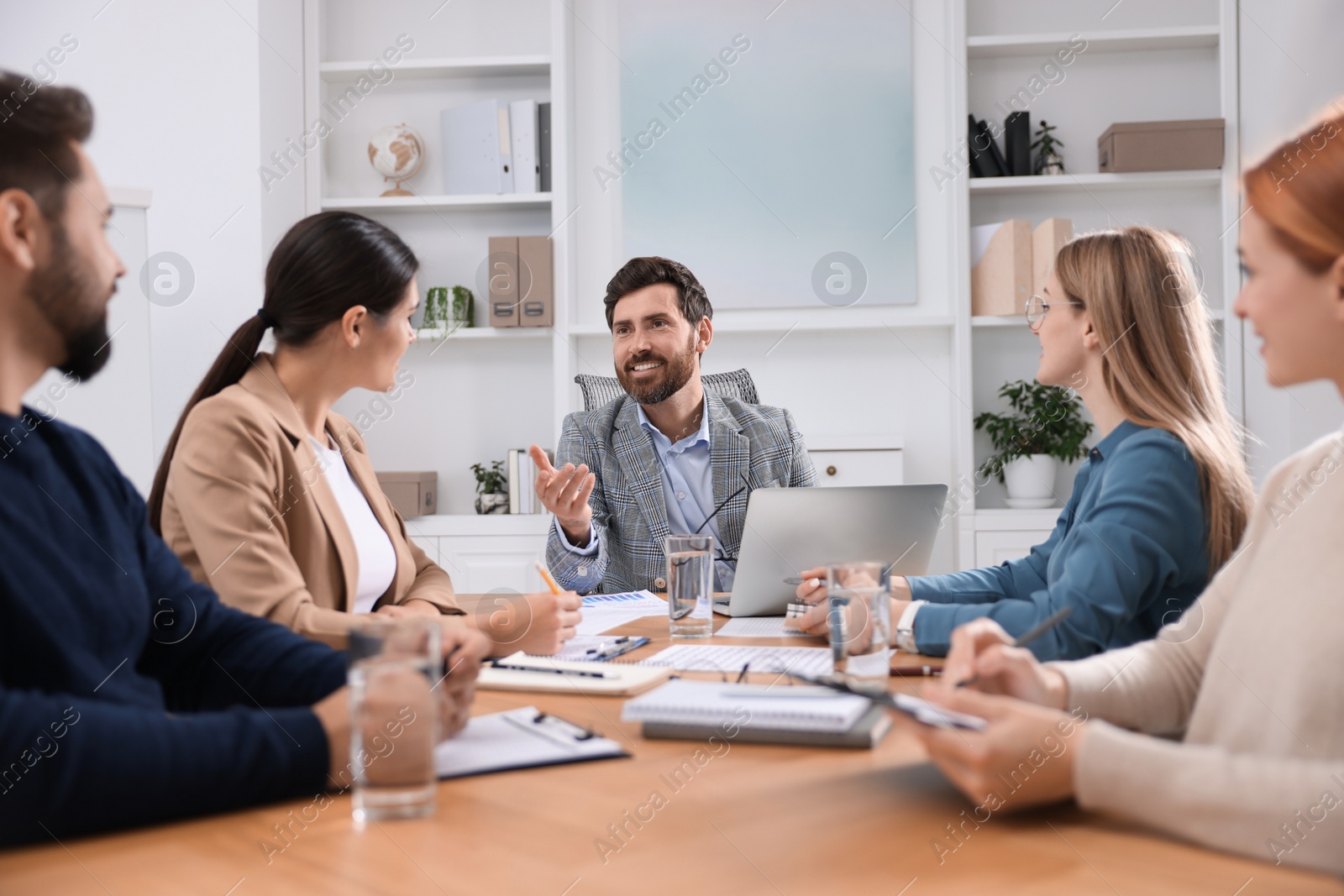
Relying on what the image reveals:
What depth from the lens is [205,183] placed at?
348cm

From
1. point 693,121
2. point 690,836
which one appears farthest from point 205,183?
point 690,836

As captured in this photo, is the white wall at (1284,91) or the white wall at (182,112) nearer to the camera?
the white wall at (1284,91)

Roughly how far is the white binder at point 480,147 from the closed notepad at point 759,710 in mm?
3081

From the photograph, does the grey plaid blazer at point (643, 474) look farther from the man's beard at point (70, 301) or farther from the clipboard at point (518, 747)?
the man's beard at point (70, 301)

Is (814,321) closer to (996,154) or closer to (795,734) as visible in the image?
(996,154)

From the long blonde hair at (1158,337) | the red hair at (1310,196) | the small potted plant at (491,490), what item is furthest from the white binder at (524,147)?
the red hair at (1310,196)

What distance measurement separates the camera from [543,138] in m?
3.80

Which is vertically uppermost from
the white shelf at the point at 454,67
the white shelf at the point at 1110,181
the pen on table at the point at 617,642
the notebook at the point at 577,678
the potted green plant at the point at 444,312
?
the white shelf at the point at 454,67

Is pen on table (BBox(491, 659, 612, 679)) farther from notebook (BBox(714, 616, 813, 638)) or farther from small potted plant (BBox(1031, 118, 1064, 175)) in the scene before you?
small potted plant (BBox(1031, 118, 1064, 175))

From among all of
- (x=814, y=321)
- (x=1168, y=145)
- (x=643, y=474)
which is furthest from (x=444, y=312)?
(x=1168, y=145)

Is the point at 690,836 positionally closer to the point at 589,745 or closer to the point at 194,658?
the point at 589,745

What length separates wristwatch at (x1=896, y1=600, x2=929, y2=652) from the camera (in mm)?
1472

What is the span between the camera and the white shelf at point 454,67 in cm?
376

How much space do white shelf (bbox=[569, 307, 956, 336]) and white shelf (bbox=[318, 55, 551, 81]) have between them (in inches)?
39.4
